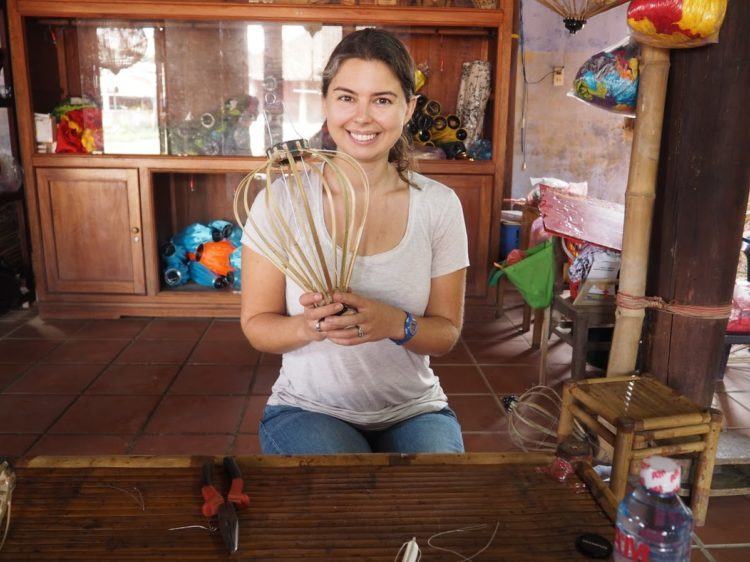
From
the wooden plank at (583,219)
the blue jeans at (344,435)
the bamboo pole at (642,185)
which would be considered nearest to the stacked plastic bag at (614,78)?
the bamboo pole at (642,185)

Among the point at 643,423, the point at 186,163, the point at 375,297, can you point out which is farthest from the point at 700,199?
the point at 186,163

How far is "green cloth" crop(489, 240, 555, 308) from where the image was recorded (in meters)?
2.81

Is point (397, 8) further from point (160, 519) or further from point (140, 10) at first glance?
point (160, 519)

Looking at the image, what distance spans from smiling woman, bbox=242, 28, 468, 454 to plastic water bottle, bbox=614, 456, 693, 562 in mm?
520

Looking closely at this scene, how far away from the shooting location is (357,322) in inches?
42.1

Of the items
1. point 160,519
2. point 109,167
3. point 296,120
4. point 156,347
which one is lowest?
point 156,347

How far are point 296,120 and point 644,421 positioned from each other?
2.75 m

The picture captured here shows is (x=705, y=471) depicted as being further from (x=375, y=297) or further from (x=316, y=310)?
(x=316, y=310)

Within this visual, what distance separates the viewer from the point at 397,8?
3.34 meters

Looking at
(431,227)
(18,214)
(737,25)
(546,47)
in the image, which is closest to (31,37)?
(18,214)

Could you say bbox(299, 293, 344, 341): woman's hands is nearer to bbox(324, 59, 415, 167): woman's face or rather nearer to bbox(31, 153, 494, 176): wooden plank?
bbox(324, 59, 415, 167): woman's face

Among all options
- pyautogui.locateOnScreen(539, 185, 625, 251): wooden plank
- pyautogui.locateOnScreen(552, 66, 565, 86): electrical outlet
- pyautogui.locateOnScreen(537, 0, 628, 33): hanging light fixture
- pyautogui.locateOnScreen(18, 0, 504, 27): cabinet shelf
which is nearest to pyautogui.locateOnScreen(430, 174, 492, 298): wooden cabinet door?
pyautogui.locateOnScreen(18, 0, 504, 27): cabinet shelf

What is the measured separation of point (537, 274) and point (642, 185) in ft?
3.60

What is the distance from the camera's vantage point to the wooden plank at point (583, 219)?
2.33 metres
